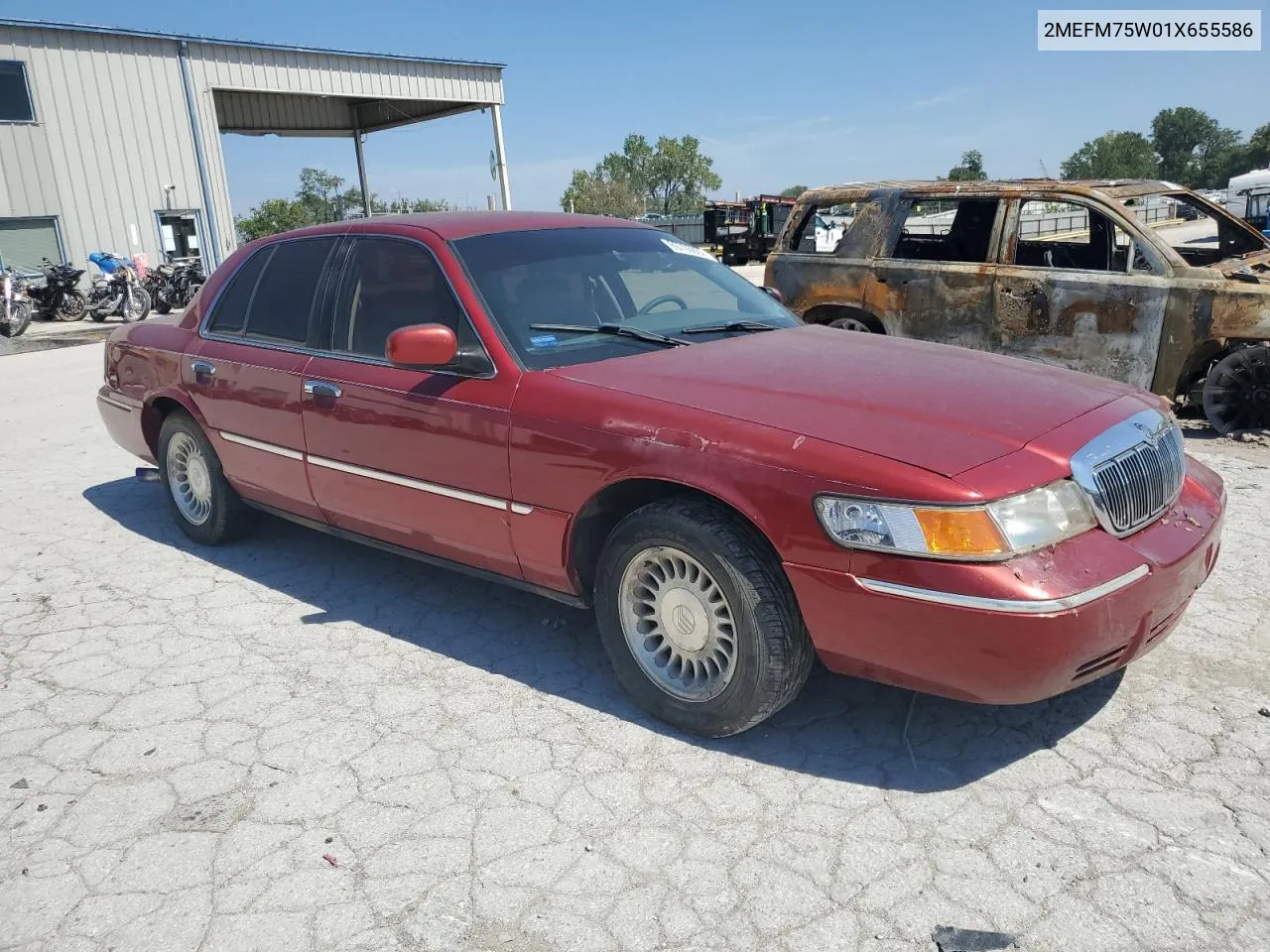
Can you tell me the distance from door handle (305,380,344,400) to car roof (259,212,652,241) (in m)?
0.71

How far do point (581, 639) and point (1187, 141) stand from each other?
14734cm

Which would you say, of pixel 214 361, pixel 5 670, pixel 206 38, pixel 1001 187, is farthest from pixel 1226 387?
pixel 206 38

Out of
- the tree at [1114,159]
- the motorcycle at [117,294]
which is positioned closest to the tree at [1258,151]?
the tree at [1114,159]

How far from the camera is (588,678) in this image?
145 inches

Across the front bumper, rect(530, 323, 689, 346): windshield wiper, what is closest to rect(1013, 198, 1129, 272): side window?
rect(530, 323, 689, 346): windshield wiper

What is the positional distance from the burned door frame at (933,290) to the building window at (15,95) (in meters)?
19.6

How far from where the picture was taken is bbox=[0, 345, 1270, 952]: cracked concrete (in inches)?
94.5

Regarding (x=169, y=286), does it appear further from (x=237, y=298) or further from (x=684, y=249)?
(x=684, y=249)

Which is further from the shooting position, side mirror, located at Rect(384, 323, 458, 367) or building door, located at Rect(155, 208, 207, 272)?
building door, located at Rect(155, 208, 207, 272)

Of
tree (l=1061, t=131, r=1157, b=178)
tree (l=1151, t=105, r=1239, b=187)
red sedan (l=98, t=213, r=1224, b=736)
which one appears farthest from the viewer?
tree (l=1151, t=105, r=1239, b=187)

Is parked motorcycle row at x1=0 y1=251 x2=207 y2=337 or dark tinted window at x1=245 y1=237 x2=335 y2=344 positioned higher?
dark tinted window at x1=245 y1=237 x2=335 y2=344

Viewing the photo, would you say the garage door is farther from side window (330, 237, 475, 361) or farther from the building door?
side window (330, 237, 475, 361)

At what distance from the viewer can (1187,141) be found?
411 feet

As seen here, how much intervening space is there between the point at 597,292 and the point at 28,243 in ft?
68.9
